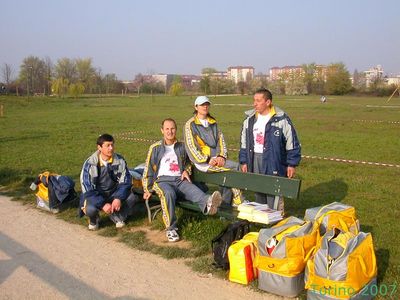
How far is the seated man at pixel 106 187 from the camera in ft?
21.0

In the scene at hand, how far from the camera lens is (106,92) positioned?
329 feet

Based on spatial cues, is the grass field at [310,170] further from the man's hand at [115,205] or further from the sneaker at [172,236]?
the man's hand at [115,205]

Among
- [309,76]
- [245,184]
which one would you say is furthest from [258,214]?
[309,76]

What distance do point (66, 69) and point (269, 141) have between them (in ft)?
328

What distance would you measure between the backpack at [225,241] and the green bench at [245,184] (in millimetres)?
482


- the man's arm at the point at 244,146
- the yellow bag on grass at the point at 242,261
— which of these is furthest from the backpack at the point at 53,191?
the yellow bag on grass at the point at 242,261

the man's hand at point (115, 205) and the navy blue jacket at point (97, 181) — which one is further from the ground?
the navy blue jacket at point (97, 181)

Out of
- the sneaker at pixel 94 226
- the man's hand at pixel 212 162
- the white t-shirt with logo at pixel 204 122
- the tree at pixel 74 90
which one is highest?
the tree at pixel 74 90

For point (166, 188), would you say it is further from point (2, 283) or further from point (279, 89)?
point (279, 89)

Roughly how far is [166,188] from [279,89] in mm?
107668

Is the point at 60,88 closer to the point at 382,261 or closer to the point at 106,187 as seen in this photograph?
the point at 106,187

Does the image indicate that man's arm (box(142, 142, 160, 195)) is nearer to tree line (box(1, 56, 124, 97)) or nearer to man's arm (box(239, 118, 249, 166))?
man's arm (box(239, 118, 249, 166))

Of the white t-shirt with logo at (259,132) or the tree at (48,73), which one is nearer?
the white t-shirt with logo at (259,132)

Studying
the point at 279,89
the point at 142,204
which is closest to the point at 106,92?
the point at 279,89
